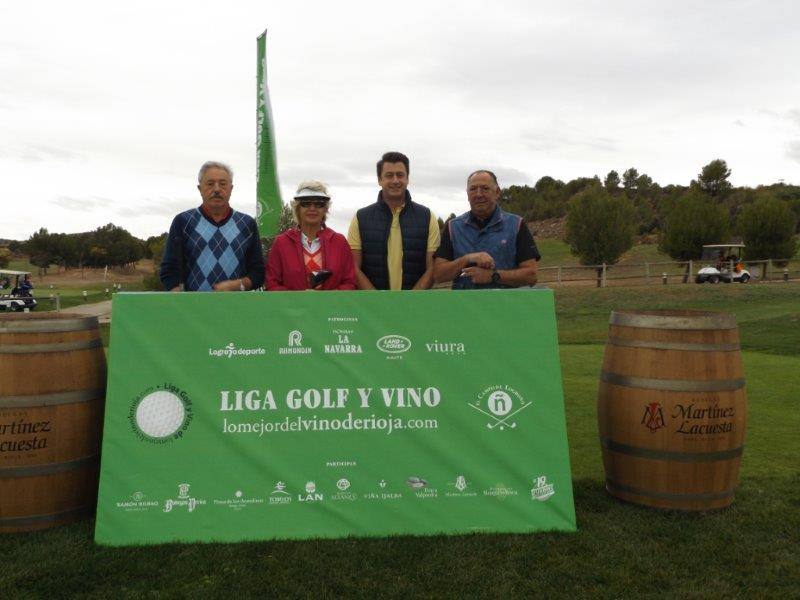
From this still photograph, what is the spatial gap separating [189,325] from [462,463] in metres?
1.60

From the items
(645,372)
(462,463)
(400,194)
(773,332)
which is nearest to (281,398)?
(462,463)

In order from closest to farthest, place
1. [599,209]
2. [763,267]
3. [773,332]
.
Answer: [773,332] < [763,267] < [599,209]

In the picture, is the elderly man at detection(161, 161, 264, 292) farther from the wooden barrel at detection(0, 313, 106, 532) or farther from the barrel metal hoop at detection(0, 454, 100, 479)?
the barrel metal hoop at detection(0, 454, 100, 479)

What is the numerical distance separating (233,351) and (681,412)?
97.8 inches

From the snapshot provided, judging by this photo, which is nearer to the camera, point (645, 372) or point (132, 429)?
point (132, 429)

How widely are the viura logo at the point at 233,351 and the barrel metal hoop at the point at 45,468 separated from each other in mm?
934

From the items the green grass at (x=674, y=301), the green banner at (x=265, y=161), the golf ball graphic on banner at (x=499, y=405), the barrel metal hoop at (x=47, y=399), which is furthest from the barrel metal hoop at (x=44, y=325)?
the green banner at (x=265, y=161)

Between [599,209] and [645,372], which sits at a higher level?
[599,209]

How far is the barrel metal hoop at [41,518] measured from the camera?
Answer: 3.37 meters

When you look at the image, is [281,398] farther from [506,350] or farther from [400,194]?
[400,194]

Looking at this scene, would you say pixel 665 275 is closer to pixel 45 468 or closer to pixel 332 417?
pixel 332 417

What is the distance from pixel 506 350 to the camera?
3.48 meters

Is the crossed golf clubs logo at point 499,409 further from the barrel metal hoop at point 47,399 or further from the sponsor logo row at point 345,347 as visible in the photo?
the barrel metal hoop at point 47,399

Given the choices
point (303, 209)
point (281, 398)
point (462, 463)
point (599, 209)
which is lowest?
point (462, 463)
